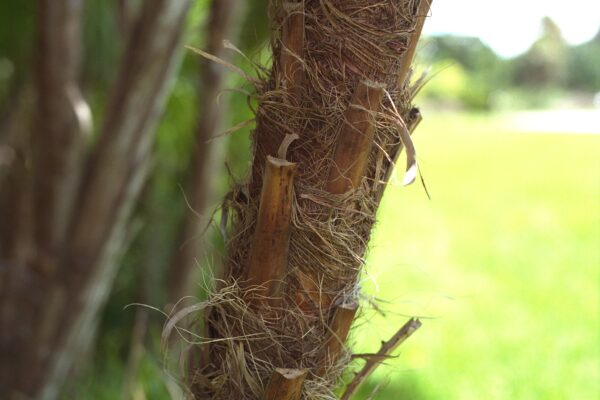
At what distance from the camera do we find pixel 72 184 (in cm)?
314

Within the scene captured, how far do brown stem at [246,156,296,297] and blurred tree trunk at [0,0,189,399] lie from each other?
1931 millimetres

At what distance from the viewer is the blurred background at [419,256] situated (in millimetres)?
2321

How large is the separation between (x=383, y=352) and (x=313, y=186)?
251 mm

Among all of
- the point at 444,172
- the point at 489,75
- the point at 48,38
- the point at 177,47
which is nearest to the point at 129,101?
the point at 177,47

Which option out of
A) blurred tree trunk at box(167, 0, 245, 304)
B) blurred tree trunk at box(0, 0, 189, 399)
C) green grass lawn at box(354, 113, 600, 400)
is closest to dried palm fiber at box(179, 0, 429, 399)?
green grass lawn at box(354, 113, 600, 400)

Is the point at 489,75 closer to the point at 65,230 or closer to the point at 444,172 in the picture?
the point at 444,172

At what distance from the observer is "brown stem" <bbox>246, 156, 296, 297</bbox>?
2.60 ft

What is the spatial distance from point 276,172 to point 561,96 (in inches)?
744

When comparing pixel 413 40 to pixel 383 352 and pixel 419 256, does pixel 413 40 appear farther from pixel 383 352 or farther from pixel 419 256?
pixel 419 256

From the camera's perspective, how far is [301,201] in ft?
2.77

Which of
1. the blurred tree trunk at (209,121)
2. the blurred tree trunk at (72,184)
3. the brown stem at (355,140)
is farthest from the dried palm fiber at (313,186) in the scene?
the blurred tree trunk at (209,121)

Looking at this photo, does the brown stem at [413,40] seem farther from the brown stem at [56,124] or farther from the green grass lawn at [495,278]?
the brown stem at [56,124]

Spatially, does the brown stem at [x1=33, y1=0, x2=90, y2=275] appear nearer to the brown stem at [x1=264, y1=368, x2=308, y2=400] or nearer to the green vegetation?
the green vegetation

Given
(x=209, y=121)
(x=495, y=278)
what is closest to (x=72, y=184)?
(x=209, y=121)
